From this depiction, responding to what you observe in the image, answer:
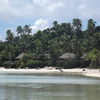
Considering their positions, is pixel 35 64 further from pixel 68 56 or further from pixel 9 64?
pixel 68 56

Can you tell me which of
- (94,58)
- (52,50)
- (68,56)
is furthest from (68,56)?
(94,58)

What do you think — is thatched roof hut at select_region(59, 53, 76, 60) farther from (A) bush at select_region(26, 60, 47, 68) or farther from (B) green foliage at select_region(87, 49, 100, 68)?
(B) green foliage at select_region(87, 49, 100, 68)

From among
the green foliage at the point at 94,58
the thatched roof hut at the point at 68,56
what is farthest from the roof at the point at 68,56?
the green foliage at the point at 94,58

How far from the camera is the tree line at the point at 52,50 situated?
108575 millimetres

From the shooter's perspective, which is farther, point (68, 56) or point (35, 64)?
point (68, 56)

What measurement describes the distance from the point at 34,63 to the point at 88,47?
16.5 metres

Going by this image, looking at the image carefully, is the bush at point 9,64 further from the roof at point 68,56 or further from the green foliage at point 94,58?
the green foliage at point 94,58

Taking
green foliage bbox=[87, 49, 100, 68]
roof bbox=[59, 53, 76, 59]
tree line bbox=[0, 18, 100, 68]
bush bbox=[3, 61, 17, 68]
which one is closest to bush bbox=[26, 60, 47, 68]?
tree line bbox=[0, 18, 100, 68]

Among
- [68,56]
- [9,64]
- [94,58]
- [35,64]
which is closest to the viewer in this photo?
[94,58]

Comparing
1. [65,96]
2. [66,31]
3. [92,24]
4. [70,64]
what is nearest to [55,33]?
[66,31]

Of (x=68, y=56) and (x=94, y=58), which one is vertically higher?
(x=68, y=56)

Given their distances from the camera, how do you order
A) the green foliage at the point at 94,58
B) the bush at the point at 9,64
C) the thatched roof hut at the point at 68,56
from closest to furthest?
the green foliage at the point at 94,58 → the thatched roof hut at the point at 68,56 → the bush at the point at 9,64

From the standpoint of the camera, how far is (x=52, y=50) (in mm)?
118062

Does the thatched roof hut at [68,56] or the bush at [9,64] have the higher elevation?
the thatched roof hut at [68,56]
